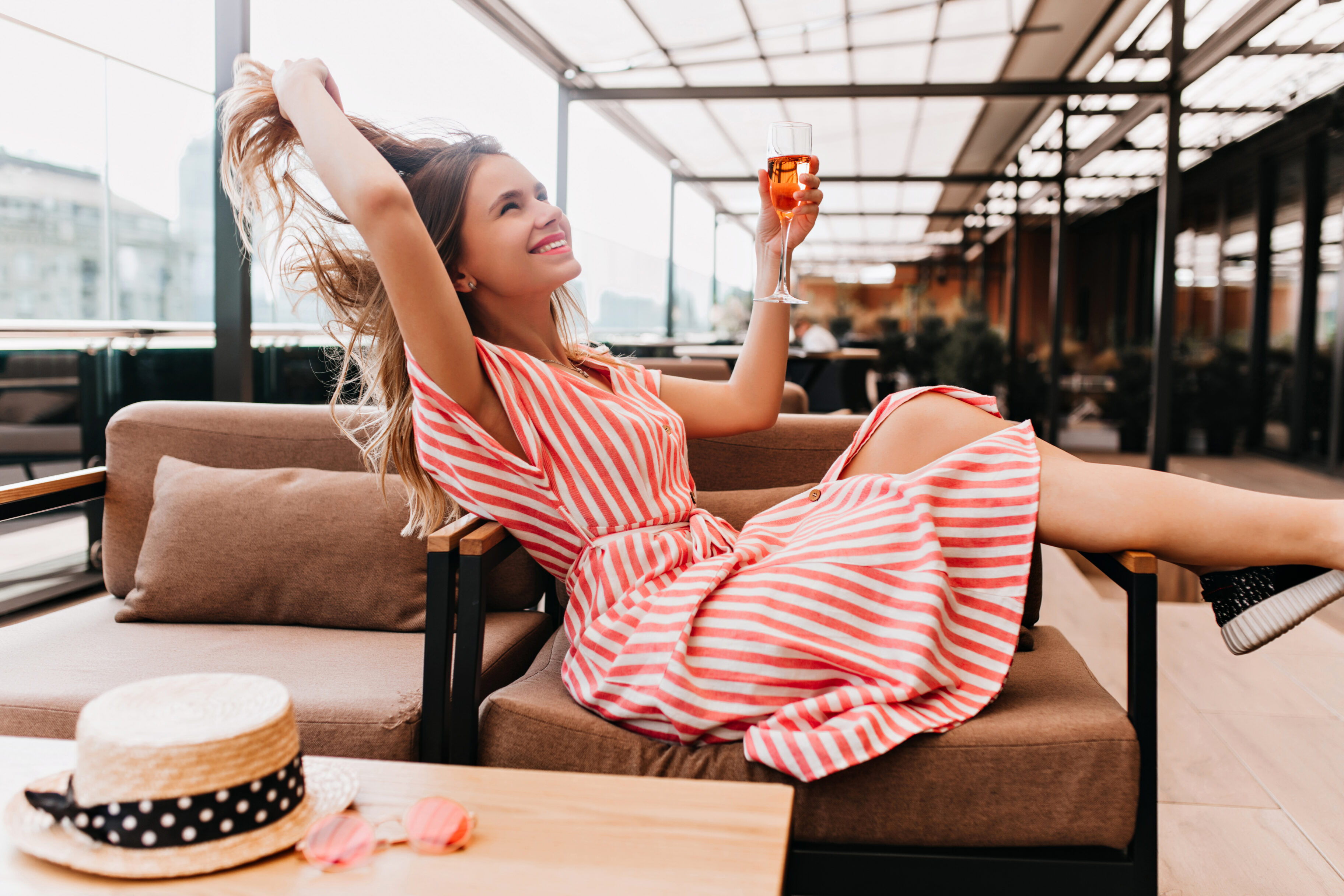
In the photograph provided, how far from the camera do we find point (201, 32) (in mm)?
3598

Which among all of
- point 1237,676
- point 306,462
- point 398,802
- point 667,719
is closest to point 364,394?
point 306,462

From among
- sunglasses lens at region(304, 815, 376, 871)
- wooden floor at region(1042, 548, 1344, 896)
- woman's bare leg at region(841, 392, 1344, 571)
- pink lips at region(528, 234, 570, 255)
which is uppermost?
pink lips at region(528, 234, 570, 255)

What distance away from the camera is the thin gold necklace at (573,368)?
5.44ft

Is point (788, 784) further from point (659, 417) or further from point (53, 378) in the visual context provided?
point (53, 378)

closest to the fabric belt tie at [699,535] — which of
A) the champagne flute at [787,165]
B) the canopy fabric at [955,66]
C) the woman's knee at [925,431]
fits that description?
the woman's knee at [925,431]

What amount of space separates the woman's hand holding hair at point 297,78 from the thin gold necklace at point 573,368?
19.6 inches

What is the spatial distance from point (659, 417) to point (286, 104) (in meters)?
0.74

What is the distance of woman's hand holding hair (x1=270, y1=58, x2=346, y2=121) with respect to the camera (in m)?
1.36

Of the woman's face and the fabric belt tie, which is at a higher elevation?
the woman's face

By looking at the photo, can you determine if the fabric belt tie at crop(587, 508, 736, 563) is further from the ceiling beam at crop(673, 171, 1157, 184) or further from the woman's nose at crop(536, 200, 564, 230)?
the ceiling beam at crop(673, 171, 1157, 184)

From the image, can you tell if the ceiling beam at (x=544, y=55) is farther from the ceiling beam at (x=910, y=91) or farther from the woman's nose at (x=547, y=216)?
the woman's nose at (x=547, y=216)

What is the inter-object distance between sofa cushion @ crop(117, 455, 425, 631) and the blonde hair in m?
0.15

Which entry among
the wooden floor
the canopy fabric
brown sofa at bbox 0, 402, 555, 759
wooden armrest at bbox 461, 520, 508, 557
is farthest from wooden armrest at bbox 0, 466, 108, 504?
the canopy fabric

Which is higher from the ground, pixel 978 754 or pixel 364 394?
pixel 364 394
